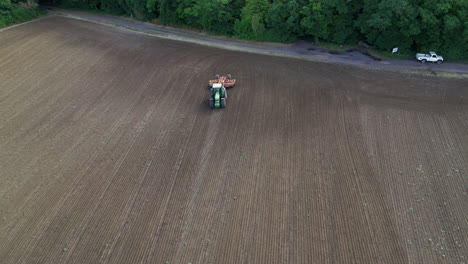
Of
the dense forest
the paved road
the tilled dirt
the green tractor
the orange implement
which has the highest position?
the dense forest

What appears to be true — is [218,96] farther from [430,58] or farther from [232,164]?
[430,58]

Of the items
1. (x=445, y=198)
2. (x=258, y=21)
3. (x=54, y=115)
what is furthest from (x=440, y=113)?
(x=54, y=115)

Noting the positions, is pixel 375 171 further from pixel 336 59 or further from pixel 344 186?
pixel 336 59

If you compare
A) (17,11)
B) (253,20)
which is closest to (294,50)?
(253,20)

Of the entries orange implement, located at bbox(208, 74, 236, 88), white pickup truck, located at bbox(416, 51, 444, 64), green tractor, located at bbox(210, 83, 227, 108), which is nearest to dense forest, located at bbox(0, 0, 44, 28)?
orange implement, located at bbox(208, 74, 236, 88)

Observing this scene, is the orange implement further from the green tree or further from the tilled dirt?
the green tree

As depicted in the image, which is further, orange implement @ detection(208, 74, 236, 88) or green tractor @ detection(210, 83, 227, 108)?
orange implement @ detection(208, 74, 236, 88)
